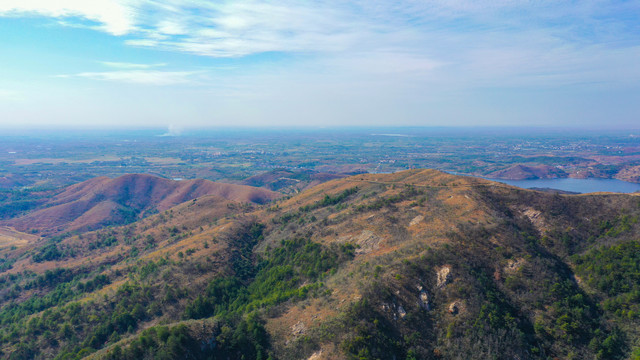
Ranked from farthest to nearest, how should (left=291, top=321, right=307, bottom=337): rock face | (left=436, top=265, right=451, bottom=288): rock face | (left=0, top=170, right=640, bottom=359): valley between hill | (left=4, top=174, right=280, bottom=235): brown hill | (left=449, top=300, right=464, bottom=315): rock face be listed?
(left=4, top=174, right=280, bottom=235): brown hill → (left=436, top=265, right=451, bottom=288): rock face → (left=449, top=300, right=464, bottom=315): rock face → (left=291, top=321, right=307, bottom=337): rock face → (left=0, top=170, right=640, bottom=359): valley between hill

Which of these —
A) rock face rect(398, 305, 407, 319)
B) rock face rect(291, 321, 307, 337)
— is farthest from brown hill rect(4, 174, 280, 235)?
rock face rect(398, 305, 407, 319)

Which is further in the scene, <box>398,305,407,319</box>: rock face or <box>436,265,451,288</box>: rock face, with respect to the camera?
<box>436,265,451,288</box>: rock face

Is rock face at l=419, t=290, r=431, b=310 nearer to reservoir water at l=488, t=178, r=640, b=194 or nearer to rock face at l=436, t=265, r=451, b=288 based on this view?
rock face at l=436, t=265, r=451, b=288

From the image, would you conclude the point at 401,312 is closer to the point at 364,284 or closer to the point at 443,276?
the point at 364,284

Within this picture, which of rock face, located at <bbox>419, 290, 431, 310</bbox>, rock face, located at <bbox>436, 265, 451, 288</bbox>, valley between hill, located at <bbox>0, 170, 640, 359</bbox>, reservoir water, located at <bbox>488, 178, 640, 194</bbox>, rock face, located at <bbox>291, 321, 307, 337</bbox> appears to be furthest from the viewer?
reservoir water, located at <bbox>488, 178, 640, 194</bbox>

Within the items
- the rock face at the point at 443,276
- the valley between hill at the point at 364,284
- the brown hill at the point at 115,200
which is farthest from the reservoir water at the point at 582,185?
the rock face at the point at 443,276

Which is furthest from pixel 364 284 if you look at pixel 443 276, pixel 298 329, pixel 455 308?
pixel 455 308

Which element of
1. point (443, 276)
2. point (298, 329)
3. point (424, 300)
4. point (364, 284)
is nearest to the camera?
point (298, 329)
